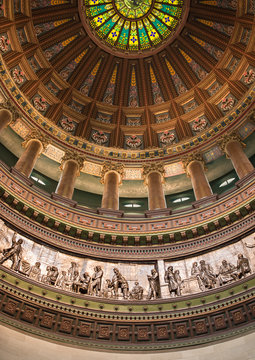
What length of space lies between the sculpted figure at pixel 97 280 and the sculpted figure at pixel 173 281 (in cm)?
255

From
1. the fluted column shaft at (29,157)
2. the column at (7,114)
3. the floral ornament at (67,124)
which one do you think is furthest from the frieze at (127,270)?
the floral ornament at (67,124)

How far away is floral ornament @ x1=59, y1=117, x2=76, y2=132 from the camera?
85.7 ft

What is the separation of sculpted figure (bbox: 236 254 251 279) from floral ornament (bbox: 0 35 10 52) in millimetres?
18982

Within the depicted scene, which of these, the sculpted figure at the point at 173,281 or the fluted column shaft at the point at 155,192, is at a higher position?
the fluted column shaft at the point at 155,192

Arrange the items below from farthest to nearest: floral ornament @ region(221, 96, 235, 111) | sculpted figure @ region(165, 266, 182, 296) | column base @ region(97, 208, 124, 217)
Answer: floral ornament @ region(221, 96, 235, 111) → column base @ region(97, 208, 124, 217) → sculpted figure @ region(165, 266, 182, 296)

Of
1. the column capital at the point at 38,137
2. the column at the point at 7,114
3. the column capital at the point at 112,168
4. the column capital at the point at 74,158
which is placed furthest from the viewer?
the column capital at the point at 112,168

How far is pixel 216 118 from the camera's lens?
25.4m

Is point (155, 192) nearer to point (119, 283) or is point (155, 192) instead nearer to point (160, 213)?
point (160, 213)

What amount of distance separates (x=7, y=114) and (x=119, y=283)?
12868 millimetres

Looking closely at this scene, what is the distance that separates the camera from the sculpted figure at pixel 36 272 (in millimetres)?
12867

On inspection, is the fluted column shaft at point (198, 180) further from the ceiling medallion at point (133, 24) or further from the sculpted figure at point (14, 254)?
the ceiling medallion at point (133, 24)

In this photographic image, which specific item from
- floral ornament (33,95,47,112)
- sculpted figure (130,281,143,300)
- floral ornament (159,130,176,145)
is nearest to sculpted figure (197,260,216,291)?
sculpted figure (130,281,143,300)

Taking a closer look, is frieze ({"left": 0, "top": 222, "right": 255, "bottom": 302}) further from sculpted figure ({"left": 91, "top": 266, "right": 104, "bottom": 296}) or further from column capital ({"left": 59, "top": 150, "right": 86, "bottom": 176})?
→ column capital ({"left": 59, "top": 150, "right": 86, "bottom": 176})

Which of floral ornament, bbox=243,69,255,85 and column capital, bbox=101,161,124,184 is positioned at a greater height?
floral ornament, bbox=243,69,255,85
